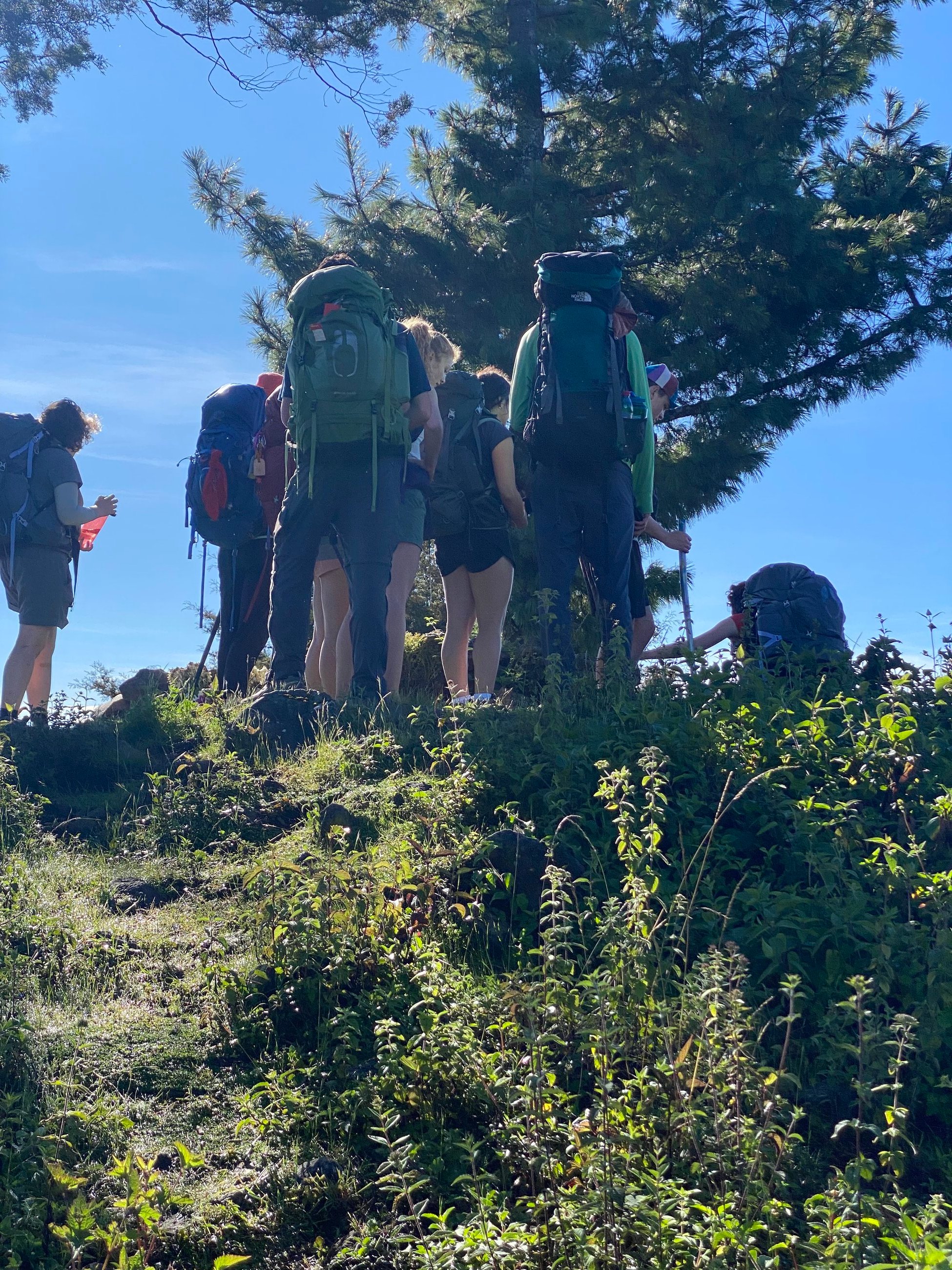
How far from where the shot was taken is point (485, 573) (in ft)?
23.6

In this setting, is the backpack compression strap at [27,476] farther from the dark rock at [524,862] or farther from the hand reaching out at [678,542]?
the dark rock at [524,862]

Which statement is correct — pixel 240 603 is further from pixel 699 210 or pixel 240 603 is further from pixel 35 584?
pixel 699 210

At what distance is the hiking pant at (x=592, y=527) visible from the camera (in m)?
6.49

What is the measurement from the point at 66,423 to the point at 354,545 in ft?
8.12

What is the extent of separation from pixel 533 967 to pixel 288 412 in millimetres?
4143

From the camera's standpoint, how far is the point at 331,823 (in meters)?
4.52

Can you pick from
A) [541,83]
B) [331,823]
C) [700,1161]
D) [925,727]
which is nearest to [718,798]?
[925,727]

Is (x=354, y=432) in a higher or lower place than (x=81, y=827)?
higher

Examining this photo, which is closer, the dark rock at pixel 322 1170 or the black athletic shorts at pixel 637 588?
the dark rock at pixel 322 1170

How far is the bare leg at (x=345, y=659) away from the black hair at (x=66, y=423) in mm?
2306

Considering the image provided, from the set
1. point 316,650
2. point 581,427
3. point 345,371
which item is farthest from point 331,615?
point 581,427

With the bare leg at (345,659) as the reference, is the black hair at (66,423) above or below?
above

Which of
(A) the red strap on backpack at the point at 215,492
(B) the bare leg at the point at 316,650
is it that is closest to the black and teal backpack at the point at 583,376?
(B) the bare leg at the point at 316,650

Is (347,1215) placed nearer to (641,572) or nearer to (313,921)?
(313,921)
